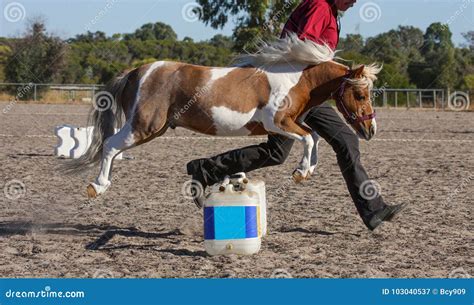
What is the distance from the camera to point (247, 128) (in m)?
6.91

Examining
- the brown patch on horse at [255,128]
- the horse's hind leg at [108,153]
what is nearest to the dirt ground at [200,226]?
the horse's hind leg at [108,153]

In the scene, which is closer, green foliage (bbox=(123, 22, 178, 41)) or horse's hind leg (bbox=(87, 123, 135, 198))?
horse's hind leg (bbox=(87, 123, 135, 198))

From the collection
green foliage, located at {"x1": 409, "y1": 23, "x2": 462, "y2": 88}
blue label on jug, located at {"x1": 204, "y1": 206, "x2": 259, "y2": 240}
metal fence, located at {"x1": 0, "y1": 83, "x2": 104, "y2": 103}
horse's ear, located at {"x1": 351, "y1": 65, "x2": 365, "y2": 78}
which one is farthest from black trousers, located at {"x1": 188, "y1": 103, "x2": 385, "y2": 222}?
green foliage, located at {"x1": 409, "y1": 23, "x2": 462, "y2": 88}

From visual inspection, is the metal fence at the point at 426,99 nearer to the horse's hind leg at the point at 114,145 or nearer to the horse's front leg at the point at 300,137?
the horse's front leg at the point at 300,137

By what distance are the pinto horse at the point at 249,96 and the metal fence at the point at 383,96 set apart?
37625 mm

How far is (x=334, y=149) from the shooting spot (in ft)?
23.9

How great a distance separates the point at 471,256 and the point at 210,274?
211 centimetres

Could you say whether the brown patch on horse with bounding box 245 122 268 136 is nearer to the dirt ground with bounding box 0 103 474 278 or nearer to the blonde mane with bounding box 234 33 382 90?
the blonde mane with bounding box 234 33 382 90

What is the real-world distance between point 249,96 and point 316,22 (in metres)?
0.96

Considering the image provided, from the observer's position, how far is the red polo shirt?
23.3ft

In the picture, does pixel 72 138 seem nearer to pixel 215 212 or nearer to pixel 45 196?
pixel 45 196

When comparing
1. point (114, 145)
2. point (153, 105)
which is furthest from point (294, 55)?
point (114, 145)

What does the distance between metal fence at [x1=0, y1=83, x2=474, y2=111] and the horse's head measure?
3760 cm

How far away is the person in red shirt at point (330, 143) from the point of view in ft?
23.5
